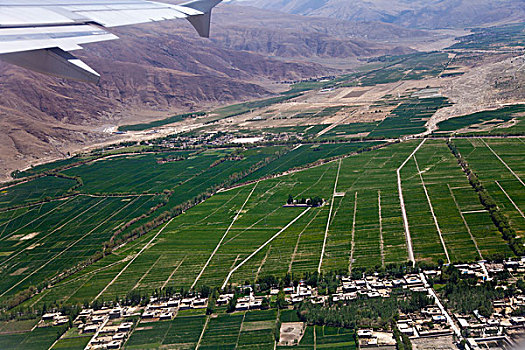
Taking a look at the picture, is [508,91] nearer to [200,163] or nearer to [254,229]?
[200,163]

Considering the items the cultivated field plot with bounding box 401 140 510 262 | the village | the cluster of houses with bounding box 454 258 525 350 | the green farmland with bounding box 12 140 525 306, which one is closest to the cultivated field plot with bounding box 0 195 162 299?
the green farmland with bounding box 12 140 525 306

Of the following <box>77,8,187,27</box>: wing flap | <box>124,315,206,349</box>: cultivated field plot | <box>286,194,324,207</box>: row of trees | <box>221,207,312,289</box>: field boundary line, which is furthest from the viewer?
<box>286,194,324,207</box>: row of trees

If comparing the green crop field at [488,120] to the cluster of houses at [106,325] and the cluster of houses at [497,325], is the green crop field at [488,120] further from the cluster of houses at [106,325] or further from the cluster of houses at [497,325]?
the cluster of houses at [106,325]

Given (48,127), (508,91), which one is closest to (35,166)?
(48,127)

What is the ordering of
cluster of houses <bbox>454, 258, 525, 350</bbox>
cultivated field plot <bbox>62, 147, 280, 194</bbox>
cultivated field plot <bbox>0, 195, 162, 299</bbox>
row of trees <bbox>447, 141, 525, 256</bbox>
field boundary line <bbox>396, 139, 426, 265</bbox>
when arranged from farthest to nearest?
cultivated field plot <bbox>62, 147, 280, 194</bbox>
cultivated field plot <bbox>0, 195, 162, 299</bbox>
field boundary line <bbox>396, 139, 426, 265</bbox>
row of trees <bbox>447, 141, 525, 256</bbox>
cluster of houses <bbox>454, 258, 525, 350</bbox>

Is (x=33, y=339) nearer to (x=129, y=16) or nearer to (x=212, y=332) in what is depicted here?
(x=212, y=332)

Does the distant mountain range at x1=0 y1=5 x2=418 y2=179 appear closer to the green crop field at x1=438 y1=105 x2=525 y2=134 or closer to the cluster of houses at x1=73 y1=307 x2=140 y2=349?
the cluster of houses at x1=73 y1=307 x2=140 y2=349
